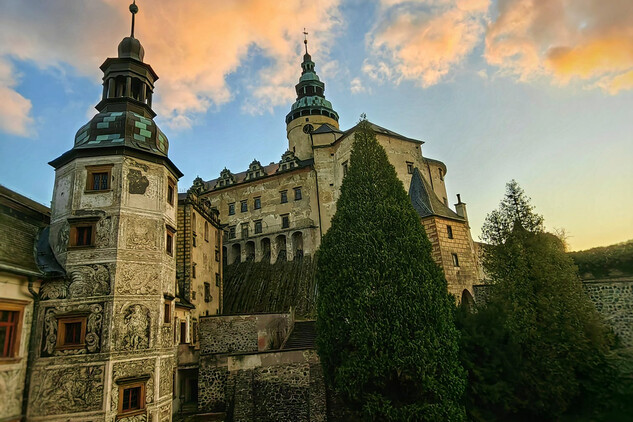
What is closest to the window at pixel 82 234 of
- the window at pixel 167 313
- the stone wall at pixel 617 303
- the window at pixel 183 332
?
the window at pixel 167 313

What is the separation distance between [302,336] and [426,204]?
1110 centimetres

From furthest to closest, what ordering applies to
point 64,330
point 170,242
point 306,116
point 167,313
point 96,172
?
point 306,116 → point 170,242 → point 167,313 → point 96,172 → point 64,330

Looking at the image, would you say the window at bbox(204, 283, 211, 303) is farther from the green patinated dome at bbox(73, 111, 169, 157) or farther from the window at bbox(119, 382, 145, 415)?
the window at bbox(119, 382, 145, 415)

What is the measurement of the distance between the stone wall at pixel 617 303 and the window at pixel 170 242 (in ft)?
65.6

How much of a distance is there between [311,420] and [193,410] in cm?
668

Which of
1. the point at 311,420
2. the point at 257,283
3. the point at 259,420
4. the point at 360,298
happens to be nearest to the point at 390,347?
the point at 360,298

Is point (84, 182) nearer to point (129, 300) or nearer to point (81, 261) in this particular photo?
point (81, 261)

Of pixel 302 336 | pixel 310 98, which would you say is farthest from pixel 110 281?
pixel 310 98

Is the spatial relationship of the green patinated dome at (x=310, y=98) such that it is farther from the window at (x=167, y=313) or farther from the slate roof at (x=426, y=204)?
the window at (x=167, y=313)

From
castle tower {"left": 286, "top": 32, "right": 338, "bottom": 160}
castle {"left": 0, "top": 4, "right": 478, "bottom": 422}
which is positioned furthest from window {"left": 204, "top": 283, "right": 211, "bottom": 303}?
castle tower {"left": 286, "top": 32, "right": 338, "bottom": 160}

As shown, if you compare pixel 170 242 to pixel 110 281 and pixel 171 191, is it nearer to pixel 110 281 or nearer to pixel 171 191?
pixel 171 191

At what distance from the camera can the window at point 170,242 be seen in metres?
15.6

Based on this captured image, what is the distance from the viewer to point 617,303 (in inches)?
720

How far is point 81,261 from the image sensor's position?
13.8 meters
